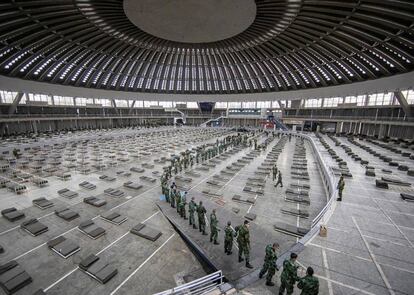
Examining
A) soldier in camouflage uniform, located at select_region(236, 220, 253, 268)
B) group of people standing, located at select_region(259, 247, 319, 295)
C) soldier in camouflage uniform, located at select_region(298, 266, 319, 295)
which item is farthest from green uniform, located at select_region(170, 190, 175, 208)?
soldier in camouflage uniform, located at select_region(298, 266, 319, 295)

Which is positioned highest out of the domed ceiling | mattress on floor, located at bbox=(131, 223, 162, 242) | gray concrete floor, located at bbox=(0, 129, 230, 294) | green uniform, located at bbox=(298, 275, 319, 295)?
the domed ceiling

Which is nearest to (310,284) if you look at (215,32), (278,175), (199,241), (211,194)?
(199,241)

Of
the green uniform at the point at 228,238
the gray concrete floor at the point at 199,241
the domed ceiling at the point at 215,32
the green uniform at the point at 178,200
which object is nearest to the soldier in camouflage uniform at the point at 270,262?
the gray concrete floor at the point at 199,241

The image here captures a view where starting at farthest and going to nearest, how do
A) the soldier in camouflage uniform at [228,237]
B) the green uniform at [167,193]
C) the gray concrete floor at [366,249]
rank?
the green uniform at [167,193] < the soldier in camouflage uniform at [228,237] < the gray concrete floor at [366,249]

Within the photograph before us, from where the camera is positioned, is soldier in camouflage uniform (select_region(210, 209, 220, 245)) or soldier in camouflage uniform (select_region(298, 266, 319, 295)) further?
soldier in camouflage uniform (select_region(210, 209, 220, 245))

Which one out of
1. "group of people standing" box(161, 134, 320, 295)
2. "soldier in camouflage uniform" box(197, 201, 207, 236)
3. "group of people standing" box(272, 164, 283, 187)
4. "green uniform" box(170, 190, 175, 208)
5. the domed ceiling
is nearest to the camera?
"group of people standing" box(161, 134, 320, 295)

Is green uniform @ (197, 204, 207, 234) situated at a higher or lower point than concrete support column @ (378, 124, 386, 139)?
lower

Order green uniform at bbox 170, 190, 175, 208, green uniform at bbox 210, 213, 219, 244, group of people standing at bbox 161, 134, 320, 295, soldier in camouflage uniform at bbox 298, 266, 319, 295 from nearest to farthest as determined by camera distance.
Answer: soldier in camouflage uniform at bbox 298, 266, 319, 295 → group of people standing at bbox 161, 134, 320, 295 → green uniform at bbox 210, 213, 219, 244 → green uniform at bbox 170, 190, 175, 208

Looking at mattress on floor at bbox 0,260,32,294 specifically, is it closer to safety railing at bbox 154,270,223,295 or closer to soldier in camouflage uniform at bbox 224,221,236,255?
safety railing at bbox 154,270,223,295

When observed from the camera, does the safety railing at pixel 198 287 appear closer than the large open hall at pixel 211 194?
Yes

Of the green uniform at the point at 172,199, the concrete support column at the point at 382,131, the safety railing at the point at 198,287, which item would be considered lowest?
the green uniform at the point at 172,199

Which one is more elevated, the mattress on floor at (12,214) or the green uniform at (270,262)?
the green uniform at (270,262)

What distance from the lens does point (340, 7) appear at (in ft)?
84.1

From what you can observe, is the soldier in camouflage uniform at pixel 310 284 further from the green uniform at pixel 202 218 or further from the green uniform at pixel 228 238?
the green uniform at pixel 202 218
